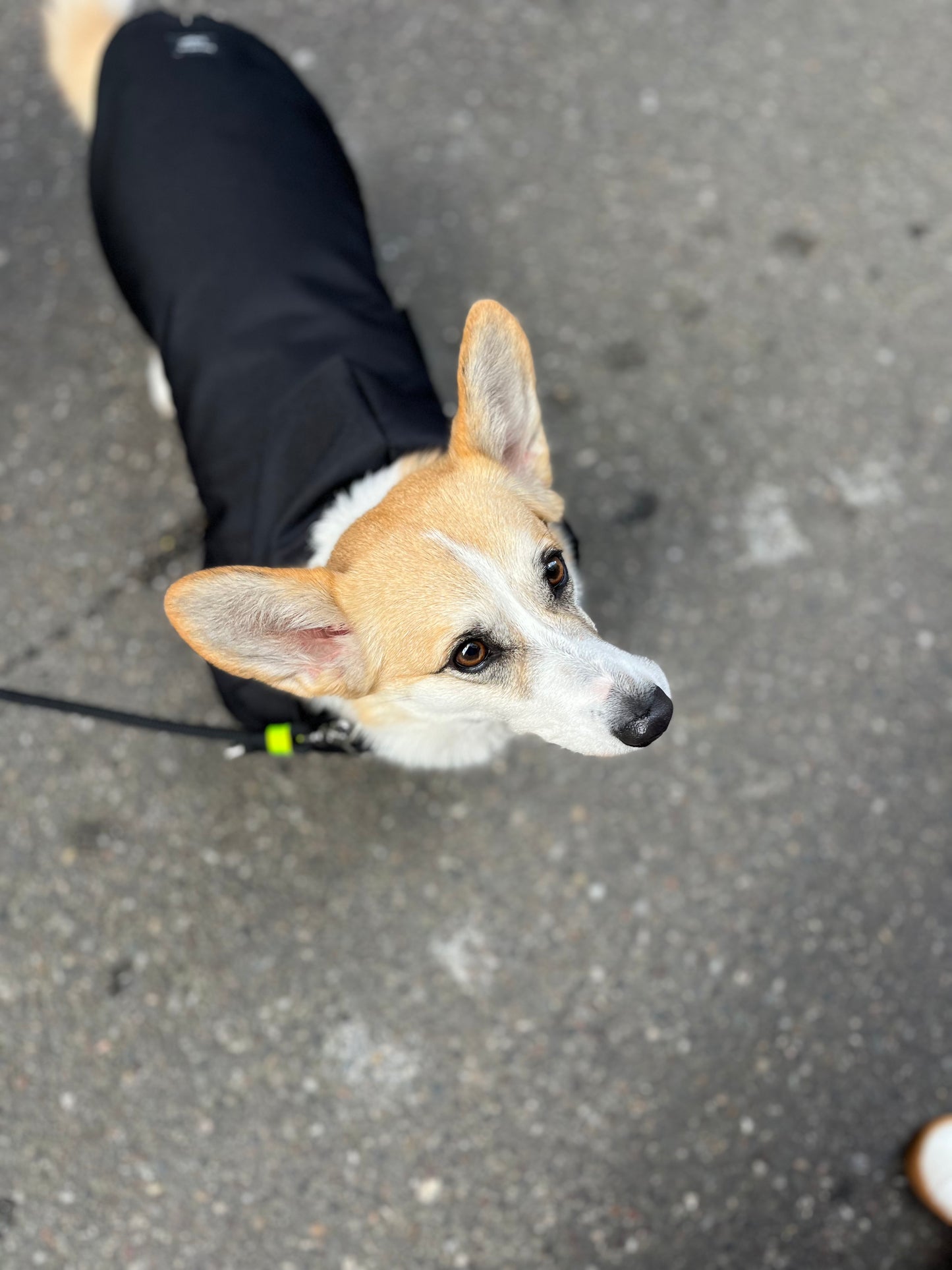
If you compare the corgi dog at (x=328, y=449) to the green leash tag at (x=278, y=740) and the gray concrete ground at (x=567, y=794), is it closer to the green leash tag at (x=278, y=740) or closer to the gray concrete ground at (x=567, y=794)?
the green leash tag at (x=278, y=740)

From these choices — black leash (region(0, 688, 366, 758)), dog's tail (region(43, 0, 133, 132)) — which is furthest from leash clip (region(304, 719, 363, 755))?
dog's tail (region(43, 0, 133, 132))

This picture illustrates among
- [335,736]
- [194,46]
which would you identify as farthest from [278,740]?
[194,46]

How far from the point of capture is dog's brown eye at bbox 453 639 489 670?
77.5 inches

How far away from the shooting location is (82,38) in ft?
10.3

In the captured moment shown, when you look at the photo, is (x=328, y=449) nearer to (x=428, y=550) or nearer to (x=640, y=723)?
(x=428, y=550)

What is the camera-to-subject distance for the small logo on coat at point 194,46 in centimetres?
266

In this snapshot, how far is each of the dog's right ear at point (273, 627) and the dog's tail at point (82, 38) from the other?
2355 mm

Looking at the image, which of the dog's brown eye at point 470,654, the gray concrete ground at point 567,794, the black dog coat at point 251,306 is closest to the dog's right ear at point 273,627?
the dog's brown eye at point 470,654

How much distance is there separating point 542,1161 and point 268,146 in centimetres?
334

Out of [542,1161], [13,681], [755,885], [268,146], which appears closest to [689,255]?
[268,146]

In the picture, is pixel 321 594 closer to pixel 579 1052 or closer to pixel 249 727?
pixel 249 727

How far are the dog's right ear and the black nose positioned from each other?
2.08 ft

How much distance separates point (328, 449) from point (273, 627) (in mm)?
695

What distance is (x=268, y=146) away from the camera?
2.58 metres
